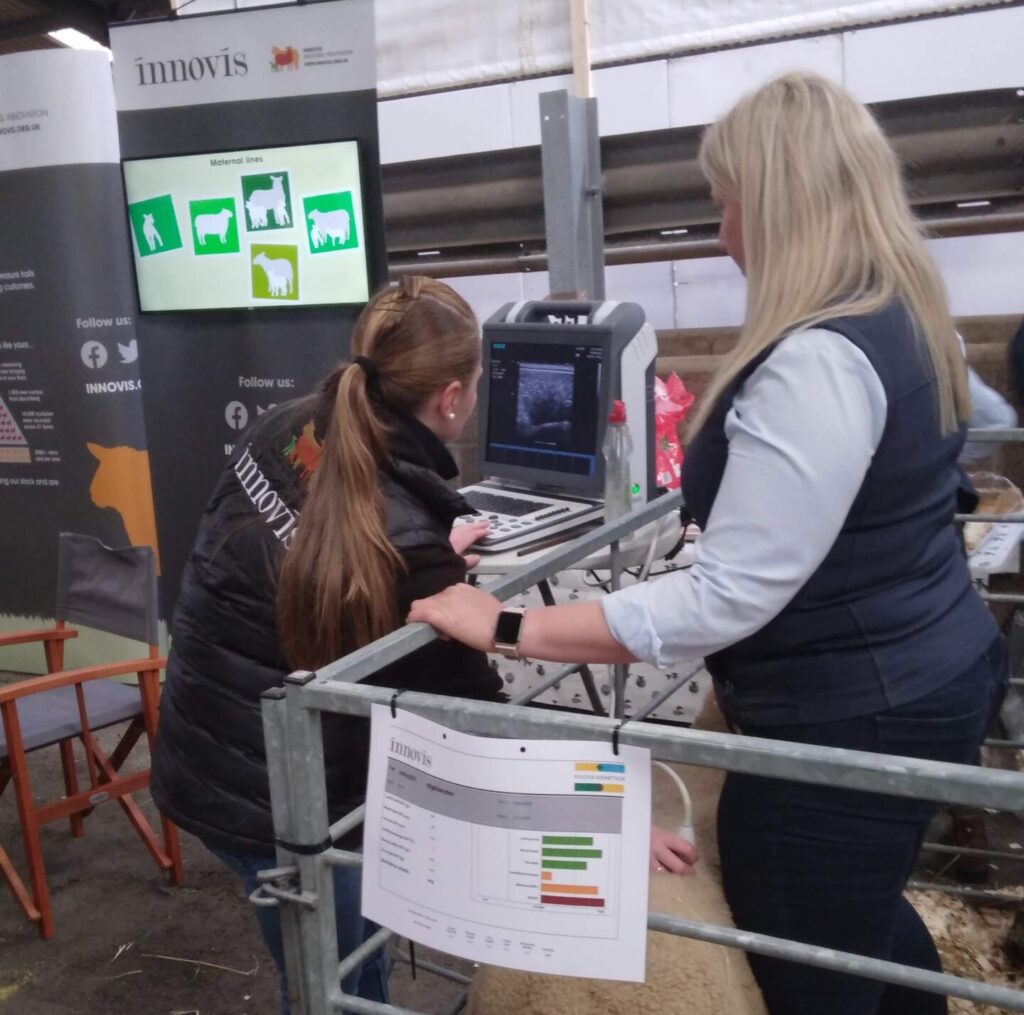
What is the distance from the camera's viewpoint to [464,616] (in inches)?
44.2

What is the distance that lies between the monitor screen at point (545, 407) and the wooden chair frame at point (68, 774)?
3.11 feet

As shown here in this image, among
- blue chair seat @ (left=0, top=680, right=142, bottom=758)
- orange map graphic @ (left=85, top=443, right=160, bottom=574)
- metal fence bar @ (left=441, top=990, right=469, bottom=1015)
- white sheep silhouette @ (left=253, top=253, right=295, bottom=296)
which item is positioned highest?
white sheep silhouette @ (left=253, top=253, right=295, bottom=296)

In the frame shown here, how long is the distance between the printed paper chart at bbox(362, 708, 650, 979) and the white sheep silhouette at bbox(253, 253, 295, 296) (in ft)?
8.34

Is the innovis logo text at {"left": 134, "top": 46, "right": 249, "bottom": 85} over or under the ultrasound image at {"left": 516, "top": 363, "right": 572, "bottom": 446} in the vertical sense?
over

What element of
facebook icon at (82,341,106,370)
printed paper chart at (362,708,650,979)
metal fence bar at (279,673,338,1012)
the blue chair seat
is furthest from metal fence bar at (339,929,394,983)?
facebook icon at (82,341,106,370)

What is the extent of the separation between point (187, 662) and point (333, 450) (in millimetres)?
390

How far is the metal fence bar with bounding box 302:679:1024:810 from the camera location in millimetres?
695

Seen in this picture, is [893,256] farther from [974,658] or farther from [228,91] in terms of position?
[228,91]

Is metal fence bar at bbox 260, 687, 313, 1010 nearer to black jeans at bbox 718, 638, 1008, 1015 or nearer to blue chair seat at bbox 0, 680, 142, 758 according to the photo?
black jeans at bbox 718, 638, 1008, 1015

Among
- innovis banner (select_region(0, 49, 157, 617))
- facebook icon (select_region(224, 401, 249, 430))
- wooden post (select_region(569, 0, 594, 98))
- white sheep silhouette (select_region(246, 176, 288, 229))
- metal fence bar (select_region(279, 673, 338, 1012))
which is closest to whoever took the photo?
metal fence bar (select_region(279, 673, 338, 1012))

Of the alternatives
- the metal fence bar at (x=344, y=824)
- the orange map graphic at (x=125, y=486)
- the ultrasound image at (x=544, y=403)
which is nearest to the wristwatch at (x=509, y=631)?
the metal fence bar at (x=344, y=824)

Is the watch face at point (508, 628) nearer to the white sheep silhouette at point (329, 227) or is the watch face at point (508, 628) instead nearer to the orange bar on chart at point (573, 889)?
the orange bar on chart at point (573, 889)

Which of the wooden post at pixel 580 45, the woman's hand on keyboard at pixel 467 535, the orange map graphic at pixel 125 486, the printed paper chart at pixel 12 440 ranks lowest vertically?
the orange map graphic at pixel 125 486

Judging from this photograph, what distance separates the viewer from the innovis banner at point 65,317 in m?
3.79
